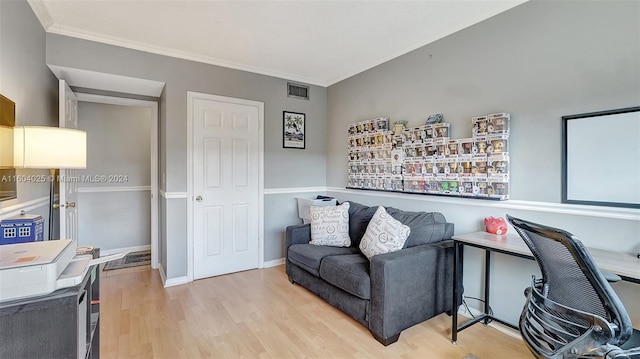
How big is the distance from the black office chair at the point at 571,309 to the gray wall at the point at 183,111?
289 cm

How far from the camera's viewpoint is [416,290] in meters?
2.19

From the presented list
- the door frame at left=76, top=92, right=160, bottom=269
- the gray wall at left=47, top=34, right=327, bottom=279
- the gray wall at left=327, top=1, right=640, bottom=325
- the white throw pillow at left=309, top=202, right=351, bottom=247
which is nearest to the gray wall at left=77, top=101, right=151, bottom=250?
the door frame at left=76, top=92, right=160, bottom=269

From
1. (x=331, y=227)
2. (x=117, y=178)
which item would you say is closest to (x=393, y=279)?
(x=331, y=227)

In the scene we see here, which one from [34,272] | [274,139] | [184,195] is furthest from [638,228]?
[184,195]

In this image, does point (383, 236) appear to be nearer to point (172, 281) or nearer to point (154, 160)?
point (172, 281)

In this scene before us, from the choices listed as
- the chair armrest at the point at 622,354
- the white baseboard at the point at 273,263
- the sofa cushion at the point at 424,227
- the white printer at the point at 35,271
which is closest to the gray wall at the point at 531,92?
the sofa cushion at the point at 424,227

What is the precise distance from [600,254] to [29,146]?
3.20 meters

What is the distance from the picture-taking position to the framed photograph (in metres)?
3.88

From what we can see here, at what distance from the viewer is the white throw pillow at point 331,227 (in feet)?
10.00

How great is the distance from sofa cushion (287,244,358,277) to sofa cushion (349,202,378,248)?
13 centimetres

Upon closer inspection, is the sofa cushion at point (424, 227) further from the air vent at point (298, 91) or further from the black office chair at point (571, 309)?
the air vent at point (298, 91)

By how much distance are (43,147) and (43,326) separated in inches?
43.4

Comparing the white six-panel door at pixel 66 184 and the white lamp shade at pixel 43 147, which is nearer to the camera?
the white lamp shade at pixel 43 147

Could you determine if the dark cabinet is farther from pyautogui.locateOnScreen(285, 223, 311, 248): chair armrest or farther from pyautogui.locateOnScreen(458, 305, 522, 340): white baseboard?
pyautogui.locateOnScreen(458, 305, 522, 340): white baseboard
